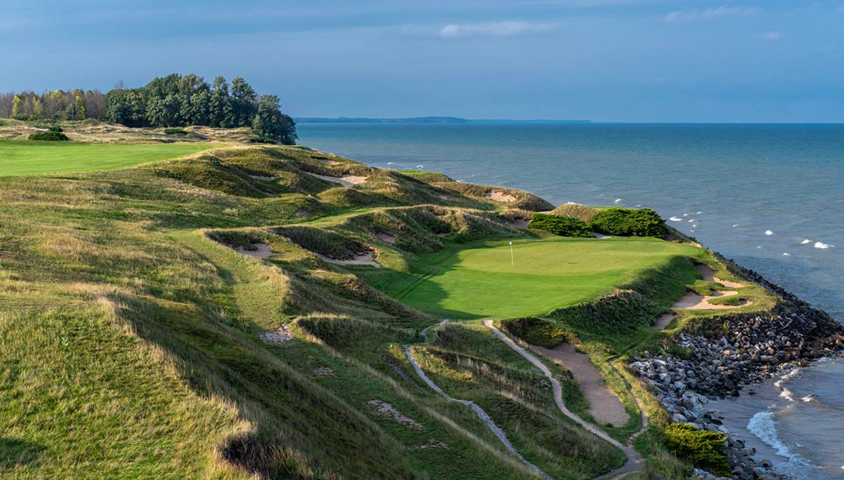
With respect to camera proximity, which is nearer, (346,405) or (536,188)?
(346,405)

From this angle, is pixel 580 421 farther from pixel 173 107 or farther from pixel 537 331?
pixel 173 107

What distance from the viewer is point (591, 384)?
1120 inches

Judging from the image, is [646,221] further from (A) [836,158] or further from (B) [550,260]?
(A) [836,158]

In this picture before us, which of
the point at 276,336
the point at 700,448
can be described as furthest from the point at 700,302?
the point at 276,336

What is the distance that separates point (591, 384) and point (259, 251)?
1772 cm

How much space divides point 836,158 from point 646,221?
144 metres

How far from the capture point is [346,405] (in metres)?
17.0

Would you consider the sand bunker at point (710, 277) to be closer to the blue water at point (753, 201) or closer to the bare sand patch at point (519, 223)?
the blue water at point (753, 201)

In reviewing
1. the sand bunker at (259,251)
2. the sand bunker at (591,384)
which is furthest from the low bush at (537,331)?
the sand bunker at (259,251)

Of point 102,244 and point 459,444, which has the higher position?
point 102,244

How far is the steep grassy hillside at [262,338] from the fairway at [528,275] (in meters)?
0.23

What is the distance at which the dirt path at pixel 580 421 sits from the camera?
20062 millimetres

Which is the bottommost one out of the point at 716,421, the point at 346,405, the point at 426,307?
the point at 716,421

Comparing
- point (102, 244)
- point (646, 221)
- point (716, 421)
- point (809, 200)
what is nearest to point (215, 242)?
point (102, 244)
